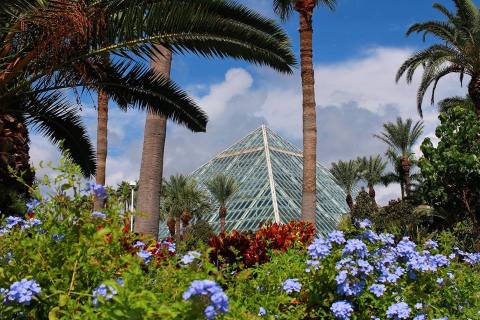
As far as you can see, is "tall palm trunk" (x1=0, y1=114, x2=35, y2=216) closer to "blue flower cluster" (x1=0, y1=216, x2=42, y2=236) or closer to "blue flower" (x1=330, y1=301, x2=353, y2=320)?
"blue flower cluster" (x1=0, y1=216, x2=42, y2=236)

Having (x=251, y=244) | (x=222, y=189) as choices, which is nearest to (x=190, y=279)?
(x=251, y=244)

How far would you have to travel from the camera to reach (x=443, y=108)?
32125 mm

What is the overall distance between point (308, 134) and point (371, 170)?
38123 millimetres

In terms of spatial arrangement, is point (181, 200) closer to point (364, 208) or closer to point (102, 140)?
point (364, 208)

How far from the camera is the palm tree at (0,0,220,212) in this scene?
816 cm

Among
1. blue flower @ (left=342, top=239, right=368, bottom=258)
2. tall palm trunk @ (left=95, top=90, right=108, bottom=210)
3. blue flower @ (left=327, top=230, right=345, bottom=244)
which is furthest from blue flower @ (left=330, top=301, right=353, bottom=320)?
tall palm trunk @ (left=95, top=90, right=108, bottom=210)

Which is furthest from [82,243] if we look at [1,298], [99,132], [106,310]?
[99,132]

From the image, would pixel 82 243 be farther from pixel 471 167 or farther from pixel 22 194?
pixel 471 167

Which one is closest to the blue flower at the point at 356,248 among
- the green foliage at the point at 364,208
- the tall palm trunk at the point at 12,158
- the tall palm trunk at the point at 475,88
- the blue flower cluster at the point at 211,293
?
the blue flower cluster at the point at 211,293

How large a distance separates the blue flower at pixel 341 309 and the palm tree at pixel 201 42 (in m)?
5.11

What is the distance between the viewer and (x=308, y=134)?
40.7 ft

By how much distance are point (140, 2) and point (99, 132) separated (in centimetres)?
836

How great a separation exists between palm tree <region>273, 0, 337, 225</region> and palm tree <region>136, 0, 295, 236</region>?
2002mm

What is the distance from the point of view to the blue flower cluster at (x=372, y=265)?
160 inches
